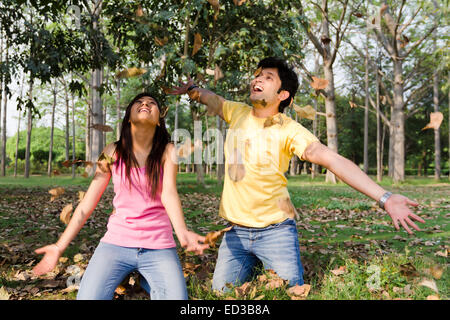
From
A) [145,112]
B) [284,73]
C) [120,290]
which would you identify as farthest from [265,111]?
[120,290]

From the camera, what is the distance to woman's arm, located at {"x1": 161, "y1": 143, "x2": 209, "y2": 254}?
225cm

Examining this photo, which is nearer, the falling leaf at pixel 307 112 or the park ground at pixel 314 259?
the park ground at pixel 314 259

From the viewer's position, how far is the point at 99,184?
8.78 ft

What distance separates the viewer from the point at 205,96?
10.3 ft

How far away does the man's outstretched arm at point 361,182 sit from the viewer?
7.01 ft

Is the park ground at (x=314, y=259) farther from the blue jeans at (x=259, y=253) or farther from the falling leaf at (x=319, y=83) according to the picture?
the falling leaf at (x=319, y=83)

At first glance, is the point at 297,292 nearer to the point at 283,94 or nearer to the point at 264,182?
the point at 264,182

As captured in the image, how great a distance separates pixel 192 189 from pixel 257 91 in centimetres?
1092

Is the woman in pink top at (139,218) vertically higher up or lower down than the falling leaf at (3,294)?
higher up

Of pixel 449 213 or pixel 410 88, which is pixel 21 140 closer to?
pixel 410 88

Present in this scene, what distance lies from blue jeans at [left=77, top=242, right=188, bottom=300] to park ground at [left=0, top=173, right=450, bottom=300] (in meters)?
0.56

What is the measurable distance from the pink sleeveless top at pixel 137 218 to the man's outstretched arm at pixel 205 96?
34.6 inches

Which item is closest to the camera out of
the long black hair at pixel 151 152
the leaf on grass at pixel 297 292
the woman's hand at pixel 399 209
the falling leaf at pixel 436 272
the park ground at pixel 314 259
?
the woman's hand at pixel 399 209

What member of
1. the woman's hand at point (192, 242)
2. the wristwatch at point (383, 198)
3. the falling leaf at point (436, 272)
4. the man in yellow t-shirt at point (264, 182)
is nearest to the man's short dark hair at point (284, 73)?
the man in yellow t-shirt at point (264, 182)
